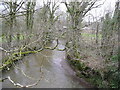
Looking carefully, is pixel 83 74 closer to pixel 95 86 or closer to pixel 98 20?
pixel 95 86

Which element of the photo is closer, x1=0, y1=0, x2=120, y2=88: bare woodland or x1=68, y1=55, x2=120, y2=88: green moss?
x1=0, y1=0, x2=120, y2=88: bare woodland

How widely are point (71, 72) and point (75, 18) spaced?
4581 millimetres

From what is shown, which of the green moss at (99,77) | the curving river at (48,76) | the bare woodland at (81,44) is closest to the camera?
the bare woodland at (81,44)

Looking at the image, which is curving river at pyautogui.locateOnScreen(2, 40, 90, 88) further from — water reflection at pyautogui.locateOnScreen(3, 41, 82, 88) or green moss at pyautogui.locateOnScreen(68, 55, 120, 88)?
green moss at pyautogui.locateOnScreen(68, 55, 120, 88)

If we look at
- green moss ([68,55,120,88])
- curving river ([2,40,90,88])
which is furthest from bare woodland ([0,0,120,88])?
curving river ([2,40,90,88])

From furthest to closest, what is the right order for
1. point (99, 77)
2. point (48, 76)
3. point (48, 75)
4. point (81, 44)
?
1. point (81, 44)
2. point (48, 75)
3. point (48, 76)
4. point (99, 77)

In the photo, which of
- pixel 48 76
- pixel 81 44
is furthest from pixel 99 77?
pixel 48 76

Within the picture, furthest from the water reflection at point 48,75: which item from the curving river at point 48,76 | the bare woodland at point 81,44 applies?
the bare woodland at point 81,44

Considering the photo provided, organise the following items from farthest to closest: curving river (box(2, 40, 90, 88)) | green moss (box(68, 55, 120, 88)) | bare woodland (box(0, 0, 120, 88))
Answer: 1. curving river (box(2, 40, 90, 88))
2. green moss (box(68, 55, 120, 88))
3. bare woodland (box(0, 0, 120, 88))

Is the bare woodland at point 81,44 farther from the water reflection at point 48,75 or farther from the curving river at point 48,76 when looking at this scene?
the water reflection at point 48,75

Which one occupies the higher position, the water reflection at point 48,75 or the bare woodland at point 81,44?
the bare woodland at point 81,44

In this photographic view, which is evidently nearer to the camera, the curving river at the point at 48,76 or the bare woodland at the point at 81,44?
the bare woodland at the point at 81,44

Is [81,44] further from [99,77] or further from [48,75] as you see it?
[48,75]

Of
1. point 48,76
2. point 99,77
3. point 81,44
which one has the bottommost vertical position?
point 48,76
